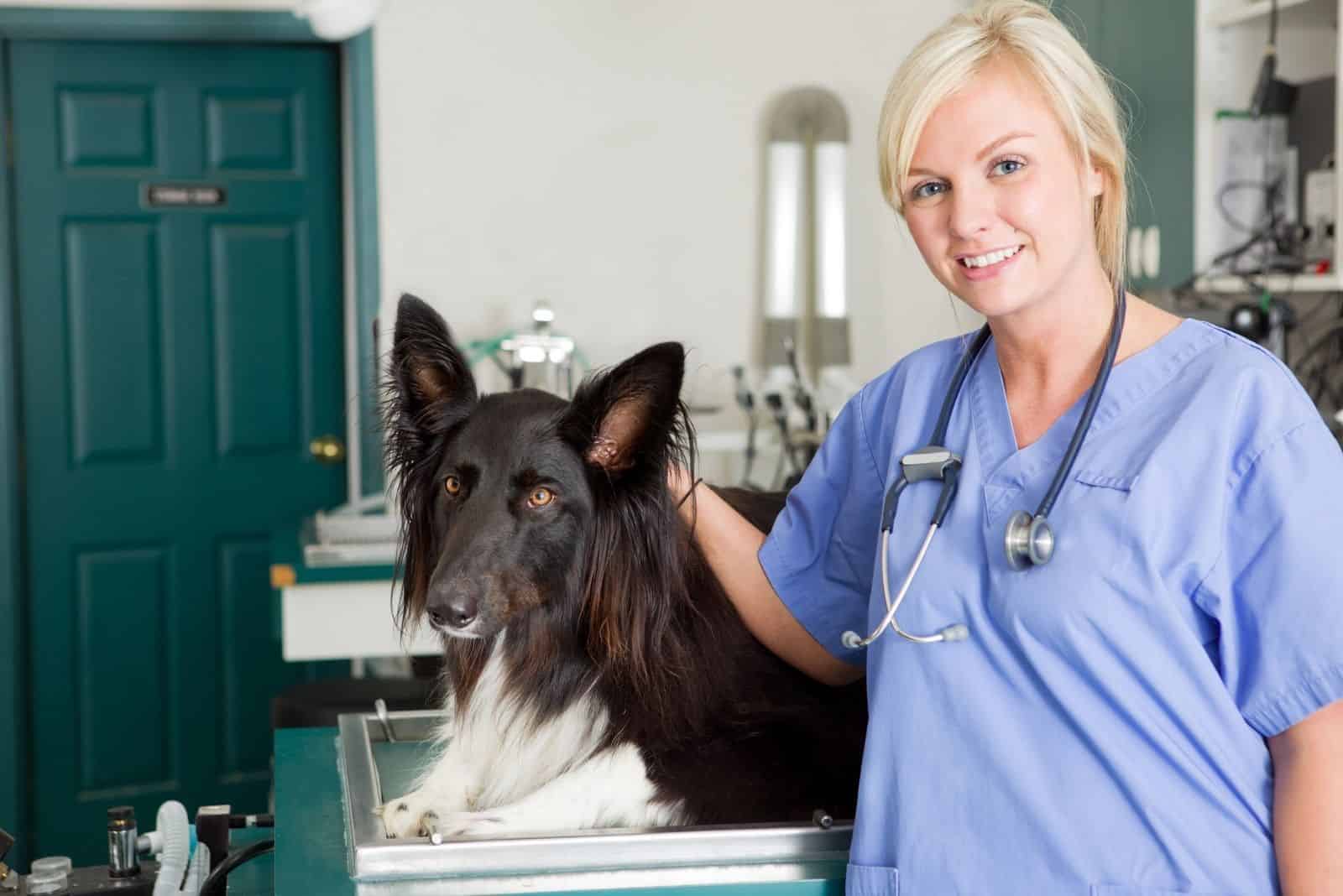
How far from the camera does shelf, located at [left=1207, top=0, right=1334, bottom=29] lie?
299cm

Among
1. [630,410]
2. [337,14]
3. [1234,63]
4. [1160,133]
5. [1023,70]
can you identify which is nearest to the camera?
[1023,70]

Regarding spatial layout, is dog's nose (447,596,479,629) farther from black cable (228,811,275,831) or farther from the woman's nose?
the woman's nose

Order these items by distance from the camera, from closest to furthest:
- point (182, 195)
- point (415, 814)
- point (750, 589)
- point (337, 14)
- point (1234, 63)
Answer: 1. point (415, 814)
2. point (750, 589)
3. point (1234, 63)
4. point (337, 14)
5. point (182, 195)

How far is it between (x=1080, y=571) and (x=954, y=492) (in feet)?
0.62

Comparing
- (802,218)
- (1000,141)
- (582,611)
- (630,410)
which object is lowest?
(582,611)

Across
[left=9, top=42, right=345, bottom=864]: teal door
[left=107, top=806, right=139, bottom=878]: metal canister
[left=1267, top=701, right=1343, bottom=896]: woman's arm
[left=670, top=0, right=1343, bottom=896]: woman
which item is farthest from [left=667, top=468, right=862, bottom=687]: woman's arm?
[left=9, top=42, right=345, bottom=864]: teal door

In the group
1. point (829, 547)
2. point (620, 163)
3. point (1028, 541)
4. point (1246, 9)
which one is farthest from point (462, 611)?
point (620, 163)

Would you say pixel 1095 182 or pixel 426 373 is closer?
pixel 1095 182

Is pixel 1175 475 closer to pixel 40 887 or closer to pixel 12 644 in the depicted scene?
pixel 40 887

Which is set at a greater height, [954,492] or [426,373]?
[426,373]

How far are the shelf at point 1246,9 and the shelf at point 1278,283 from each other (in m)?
0.57

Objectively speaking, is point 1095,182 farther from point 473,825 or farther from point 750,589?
point 473,825

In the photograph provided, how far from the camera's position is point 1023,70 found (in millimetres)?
1305

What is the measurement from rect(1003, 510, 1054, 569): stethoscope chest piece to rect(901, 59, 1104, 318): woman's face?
0.73 ft
